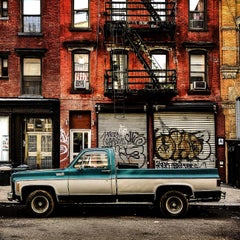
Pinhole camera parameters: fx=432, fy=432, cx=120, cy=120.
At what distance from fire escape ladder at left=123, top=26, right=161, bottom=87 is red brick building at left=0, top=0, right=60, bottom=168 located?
384 centimetres

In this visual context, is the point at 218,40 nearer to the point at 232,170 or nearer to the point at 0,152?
the point at 232,170

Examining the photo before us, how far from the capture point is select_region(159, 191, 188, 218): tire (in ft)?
40.0

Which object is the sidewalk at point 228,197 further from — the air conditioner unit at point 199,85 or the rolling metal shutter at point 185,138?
the air conditioner unit at point 199,85

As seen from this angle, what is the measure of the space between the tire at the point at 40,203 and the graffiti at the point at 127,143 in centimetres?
1013

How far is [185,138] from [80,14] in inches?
337

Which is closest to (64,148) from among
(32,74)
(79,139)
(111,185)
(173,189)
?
(79,139)

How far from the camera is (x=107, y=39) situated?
22.6 metres

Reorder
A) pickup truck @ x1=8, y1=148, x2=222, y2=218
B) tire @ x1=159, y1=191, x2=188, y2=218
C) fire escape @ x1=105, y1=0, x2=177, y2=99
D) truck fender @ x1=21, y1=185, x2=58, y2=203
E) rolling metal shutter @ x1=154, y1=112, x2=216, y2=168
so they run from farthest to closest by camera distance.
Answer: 1. rolling metal shutter @ x1=154, y1=112, x2=216, y2=168
2. fire escape @ x1=105, y1=0, x2=177, y2=99
3. truck fender @ x1=21, y1=185, x2=58, y2=203
4. tire @ x1=159, y1=191, x2=188, y2=218
5. pickup truck @ x1=8, y1=148, x2=222, y2=218

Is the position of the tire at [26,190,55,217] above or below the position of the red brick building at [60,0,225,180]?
below

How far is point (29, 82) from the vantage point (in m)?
22.9

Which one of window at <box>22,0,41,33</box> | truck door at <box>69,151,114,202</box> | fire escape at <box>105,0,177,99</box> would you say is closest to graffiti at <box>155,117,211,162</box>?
fire escape at <box>105,0,177,99</box>

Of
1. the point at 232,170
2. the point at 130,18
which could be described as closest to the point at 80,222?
the point at 232,170

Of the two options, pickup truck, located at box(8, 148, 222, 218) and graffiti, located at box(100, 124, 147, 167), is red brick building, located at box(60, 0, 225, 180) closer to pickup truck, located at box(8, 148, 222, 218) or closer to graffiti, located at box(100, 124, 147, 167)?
graffiti, located at box(100, 124, 147, 167)

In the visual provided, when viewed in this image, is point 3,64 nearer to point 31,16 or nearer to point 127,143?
point 31,16
